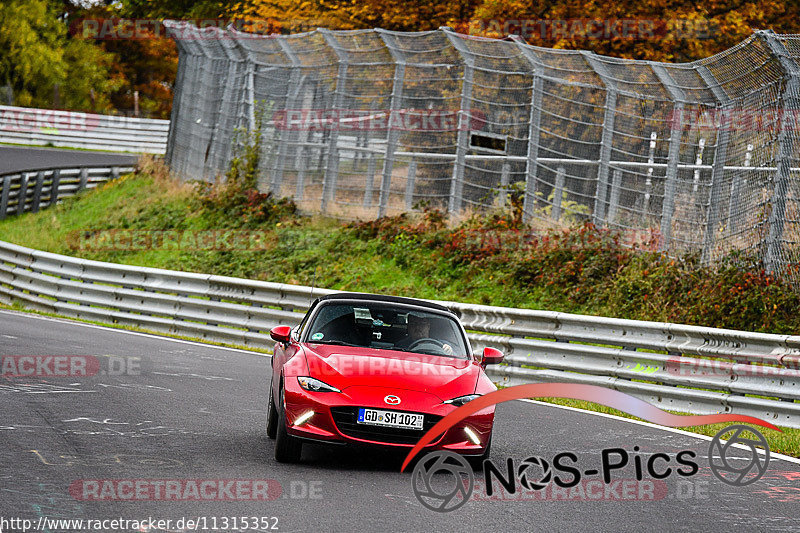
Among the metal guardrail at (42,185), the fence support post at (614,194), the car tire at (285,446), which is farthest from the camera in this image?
the metal guardrail at (42,185)

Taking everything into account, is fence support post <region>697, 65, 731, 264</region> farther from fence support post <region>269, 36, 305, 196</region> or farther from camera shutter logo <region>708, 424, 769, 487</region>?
fence support post <region>269, 36, 305, 196</region>

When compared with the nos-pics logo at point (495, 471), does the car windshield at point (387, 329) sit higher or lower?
higher

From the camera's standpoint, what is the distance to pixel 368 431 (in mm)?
8344

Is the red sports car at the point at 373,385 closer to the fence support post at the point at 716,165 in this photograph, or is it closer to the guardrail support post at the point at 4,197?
the fence support post at the point at 716,165

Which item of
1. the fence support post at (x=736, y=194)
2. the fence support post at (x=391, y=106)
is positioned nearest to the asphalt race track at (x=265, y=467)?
the fence support post at (x=736, y=194)

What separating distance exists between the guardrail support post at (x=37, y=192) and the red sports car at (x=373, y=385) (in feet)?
82.2

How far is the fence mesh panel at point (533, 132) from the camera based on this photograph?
1612cm

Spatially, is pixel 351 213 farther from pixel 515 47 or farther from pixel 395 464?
Answer: pixel 395 464

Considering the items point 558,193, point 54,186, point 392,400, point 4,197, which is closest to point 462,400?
point 392,400

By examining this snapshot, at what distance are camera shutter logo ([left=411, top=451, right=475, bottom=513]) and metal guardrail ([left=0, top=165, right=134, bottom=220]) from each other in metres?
26.3

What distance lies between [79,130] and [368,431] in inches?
1680

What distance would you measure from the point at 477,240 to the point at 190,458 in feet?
41.7

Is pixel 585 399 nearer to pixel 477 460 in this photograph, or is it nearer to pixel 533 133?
pixel 477 460

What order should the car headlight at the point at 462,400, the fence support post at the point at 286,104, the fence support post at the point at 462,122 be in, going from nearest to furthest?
the car headlight at the point at 462,400 → the fence support post at the point at 462,122 → the fence support post at the point at 286,104
